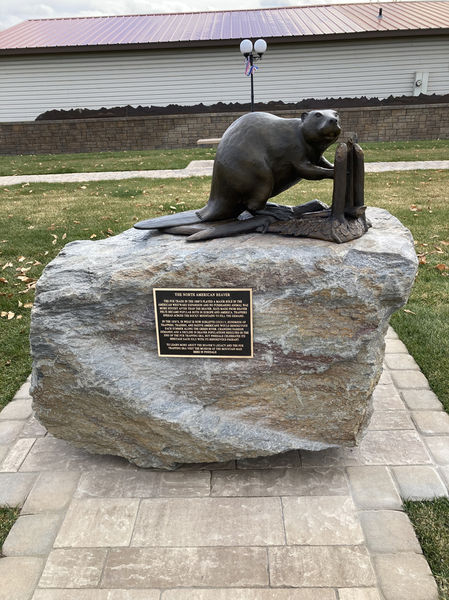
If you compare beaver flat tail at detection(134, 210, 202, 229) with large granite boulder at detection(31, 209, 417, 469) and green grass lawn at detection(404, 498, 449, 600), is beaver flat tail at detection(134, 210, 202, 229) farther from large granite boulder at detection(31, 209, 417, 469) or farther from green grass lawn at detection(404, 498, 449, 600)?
green grass lawn at detection(404, 498, 449, 600)

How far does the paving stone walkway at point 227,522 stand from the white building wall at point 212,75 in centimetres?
1741

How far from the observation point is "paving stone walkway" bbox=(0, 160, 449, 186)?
11.6 meters

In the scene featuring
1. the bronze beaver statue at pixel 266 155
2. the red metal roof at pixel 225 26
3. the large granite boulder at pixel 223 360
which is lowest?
the large granite boulder at pixel 223 360

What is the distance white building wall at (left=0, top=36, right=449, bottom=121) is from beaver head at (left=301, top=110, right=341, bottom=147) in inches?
669

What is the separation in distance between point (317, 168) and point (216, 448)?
1.79 m

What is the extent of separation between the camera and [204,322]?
2.84 m

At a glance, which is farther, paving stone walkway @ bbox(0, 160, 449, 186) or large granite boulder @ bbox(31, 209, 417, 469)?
paving stone walkway @ bbox(0, 160, 449, 186)

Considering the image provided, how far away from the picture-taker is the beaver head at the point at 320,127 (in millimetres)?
2770

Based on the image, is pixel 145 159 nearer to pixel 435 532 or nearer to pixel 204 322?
pixel 204 322

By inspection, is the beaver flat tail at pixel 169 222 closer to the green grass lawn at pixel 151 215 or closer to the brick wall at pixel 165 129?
the green grass lawn at pixel 151 215

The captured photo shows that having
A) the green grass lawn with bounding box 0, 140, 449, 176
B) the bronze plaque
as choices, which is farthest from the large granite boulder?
the green grass lawn with bounding box 0, 140, 449, 176

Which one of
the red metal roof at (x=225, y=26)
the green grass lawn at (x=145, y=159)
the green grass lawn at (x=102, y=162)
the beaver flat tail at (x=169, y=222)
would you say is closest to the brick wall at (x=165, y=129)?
the green grass lawn at (x=145, y=159)

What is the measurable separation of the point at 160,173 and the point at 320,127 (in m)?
9.91

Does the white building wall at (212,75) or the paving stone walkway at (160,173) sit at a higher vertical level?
the white building wall at (212,75)
